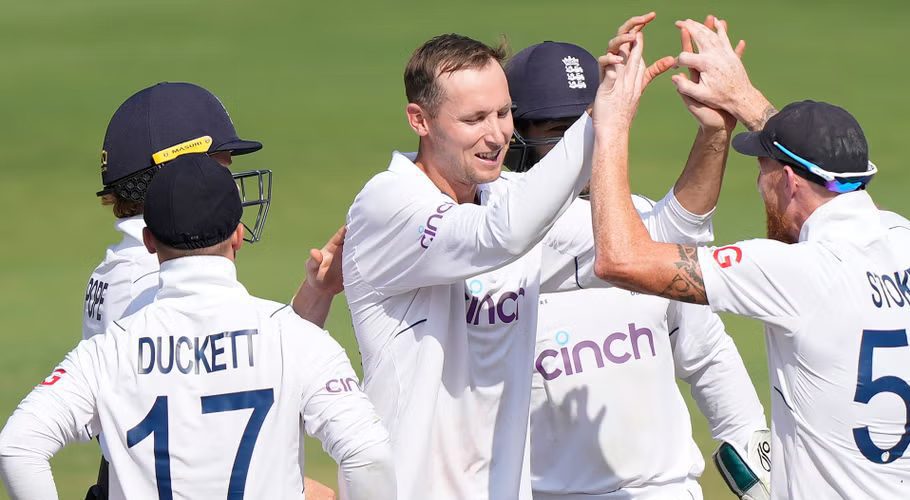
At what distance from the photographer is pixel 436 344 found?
3859mm

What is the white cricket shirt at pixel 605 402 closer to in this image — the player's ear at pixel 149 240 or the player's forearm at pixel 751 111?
the player's forearm at pixel 751 111

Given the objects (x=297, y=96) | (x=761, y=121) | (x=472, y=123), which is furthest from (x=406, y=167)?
(x=297, y=96)

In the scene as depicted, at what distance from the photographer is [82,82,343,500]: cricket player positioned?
4027mm

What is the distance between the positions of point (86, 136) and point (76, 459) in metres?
9.24

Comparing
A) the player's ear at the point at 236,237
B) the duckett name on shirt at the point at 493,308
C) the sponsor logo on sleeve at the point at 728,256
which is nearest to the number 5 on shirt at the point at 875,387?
the sponsor logo on sleeve at the point at 728,256

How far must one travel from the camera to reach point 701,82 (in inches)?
155

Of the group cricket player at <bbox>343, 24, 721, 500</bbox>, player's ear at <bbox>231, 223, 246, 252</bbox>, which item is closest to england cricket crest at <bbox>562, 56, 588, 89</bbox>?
cricket player at <bbox>343, 24, 721, 500</bbox>

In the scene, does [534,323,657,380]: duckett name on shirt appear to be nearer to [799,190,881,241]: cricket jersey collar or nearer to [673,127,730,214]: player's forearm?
[673,127,730,214]: player's forearm

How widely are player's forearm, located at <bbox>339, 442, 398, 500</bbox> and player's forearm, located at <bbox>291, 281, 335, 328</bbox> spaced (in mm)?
1203

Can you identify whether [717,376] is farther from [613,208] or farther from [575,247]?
[613,208]

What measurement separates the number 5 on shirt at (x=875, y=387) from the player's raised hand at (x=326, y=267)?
159 cm

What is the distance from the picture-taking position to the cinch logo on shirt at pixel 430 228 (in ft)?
12.2

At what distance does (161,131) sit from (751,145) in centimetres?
167

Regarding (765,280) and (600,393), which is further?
(600,393)
